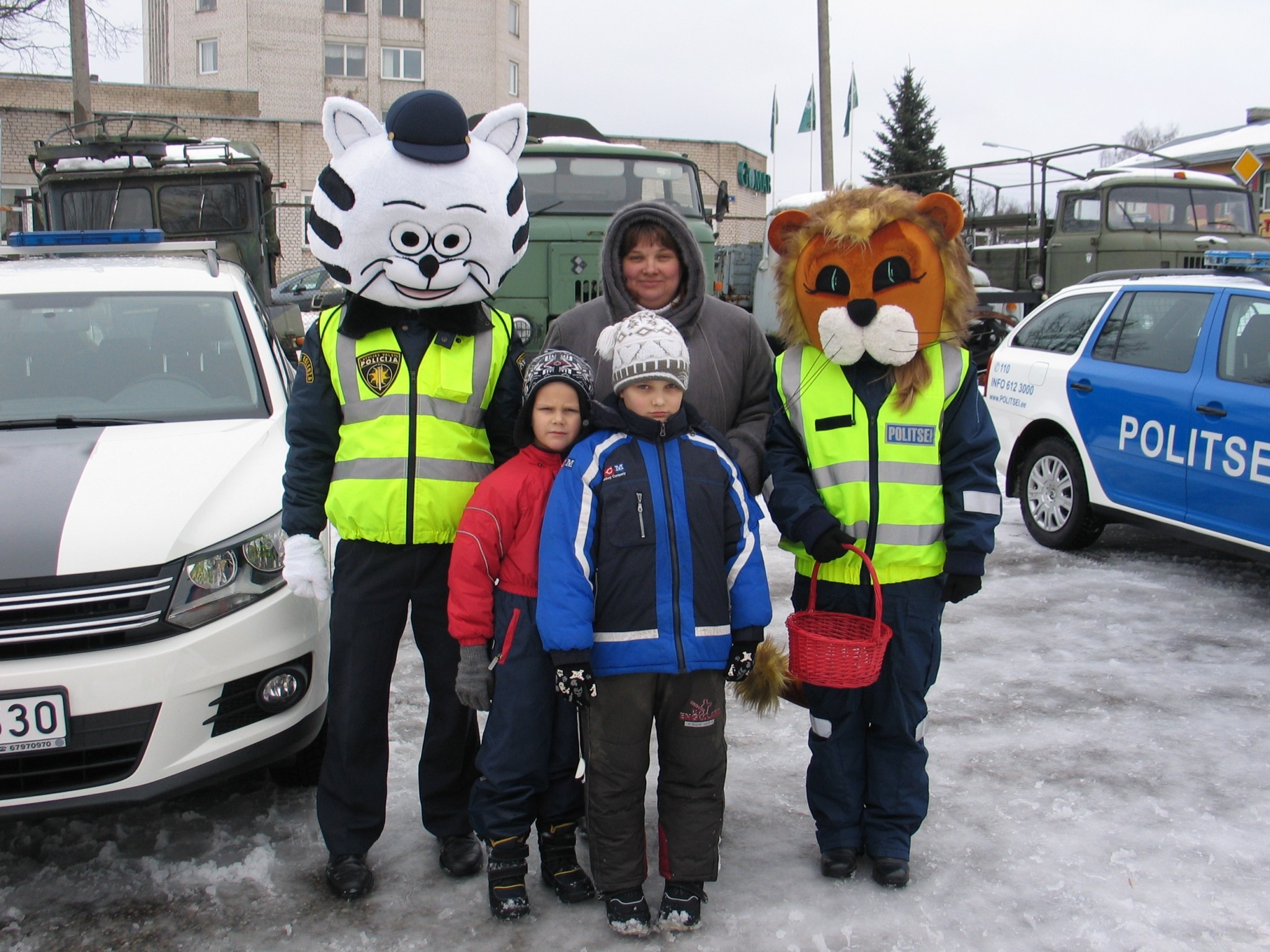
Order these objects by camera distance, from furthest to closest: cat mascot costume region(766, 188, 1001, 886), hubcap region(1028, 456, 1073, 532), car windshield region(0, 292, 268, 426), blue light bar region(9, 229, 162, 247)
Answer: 1. hubcap region(1028, 456, 1073, 532)
2. blue light bar region(9, 229, 162, 247)
3. car windshield region(0, 292, 268, 426)
4. cat mascot costume region(766, 188, 1001, 886)

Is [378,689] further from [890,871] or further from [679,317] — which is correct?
[890,871]

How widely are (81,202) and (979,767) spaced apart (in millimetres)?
10793

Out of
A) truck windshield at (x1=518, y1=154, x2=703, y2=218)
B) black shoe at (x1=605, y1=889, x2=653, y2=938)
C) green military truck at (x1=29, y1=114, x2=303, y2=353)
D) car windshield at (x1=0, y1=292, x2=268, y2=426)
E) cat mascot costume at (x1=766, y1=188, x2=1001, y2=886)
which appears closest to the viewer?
black shoe at (x1=605, y1=889, x2=653, y2=938)

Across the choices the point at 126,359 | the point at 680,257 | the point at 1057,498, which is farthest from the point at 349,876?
the point at 1057,498

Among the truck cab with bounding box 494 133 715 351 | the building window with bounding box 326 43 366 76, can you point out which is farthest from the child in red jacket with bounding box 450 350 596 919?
the building window with bounding box 326 43 366 76

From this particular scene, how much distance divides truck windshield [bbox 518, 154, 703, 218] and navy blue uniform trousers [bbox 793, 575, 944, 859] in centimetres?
654

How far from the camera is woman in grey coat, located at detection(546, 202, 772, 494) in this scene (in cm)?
301

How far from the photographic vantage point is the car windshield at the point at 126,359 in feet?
11.6

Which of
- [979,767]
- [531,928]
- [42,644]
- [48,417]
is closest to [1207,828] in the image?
[979,767]

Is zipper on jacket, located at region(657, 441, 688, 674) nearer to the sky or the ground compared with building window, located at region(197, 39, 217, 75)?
nearer to the ground

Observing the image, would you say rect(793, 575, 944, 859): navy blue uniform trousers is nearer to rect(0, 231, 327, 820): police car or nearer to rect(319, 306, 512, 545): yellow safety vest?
rect(319, 306, 512, 545): yellow safety vest

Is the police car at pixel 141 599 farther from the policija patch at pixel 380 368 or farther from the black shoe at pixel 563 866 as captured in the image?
the black shoe at pixel 563 866

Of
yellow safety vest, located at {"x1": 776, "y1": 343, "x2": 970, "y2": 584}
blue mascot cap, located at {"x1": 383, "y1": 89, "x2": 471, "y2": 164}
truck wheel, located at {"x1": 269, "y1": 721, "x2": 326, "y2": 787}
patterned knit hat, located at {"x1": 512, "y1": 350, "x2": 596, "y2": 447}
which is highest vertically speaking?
blue mascot cap, located at {"x1": 383, "y1": 89, "x2": 471, "y2": 164}

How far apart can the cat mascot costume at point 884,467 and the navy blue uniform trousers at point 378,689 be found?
100cm
